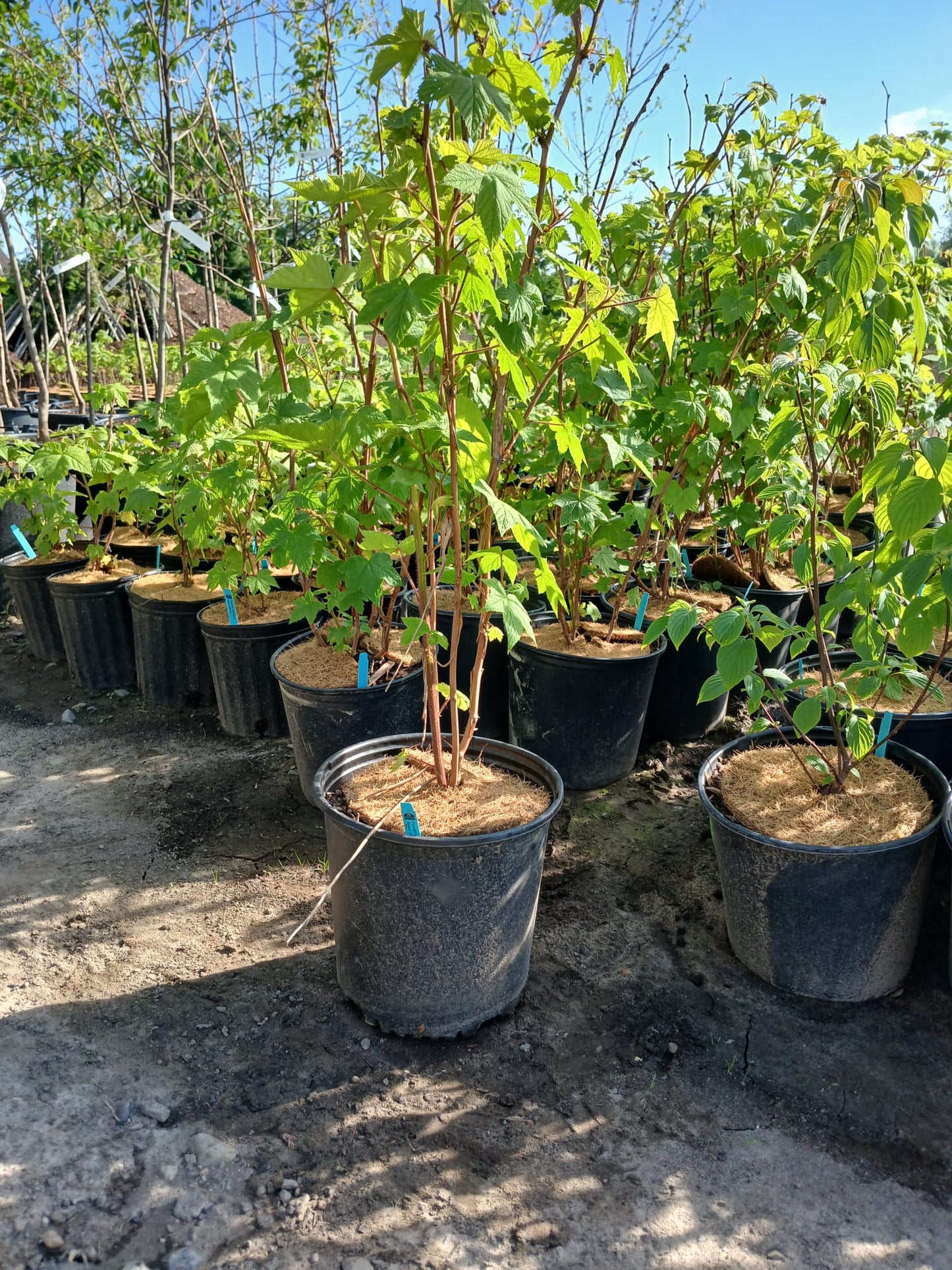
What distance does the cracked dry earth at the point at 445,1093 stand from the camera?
157cm

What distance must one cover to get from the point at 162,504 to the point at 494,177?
9.64 ft

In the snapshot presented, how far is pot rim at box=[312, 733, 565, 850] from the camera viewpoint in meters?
1.87

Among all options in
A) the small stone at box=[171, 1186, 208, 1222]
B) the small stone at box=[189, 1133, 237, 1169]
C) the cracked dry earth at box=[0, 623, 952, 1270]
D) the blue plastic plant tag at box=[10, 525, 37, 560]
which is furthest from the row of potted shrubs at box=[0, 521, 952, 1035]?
the blue plastic plant tag at box=[10, 525, 37, 560]

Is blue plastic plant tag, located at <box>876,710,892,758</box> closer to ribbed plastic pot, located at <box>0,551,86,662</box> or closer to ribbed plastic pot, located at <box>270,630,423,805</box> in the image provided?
ribbed plastic pot, located at <box>270,630,423,805</box>

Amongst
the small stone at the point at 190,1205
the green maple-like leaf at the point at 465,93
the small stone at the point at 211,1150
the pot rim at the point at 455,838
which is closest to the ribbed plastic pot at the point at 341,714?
the pot rim at the point at 455,838

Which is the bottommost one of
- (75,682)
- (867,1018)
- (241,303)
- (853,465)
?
(867,1018)

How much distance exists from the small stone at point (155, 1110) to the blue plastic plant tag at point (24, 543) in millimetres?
2919

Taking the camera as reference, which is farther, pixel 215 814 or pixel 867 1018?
pixel 215 814

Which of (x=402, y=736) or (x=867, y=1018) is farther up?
(x=402, y=736)

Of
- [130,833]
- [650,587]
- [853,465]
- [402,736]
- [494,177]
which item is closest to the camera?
[494,177]

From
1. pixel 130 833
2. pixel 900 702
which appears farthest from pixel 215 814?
pixel 900 702

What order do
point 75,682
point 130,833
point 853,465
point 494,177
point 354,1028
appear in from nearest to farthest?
1. point 494,177
2. point 354,1028
3. point 130,833
4. point 75,682
5. point 853,465

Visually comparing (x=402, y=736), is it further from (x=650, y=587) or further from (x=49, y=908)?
(x=650, y=587)

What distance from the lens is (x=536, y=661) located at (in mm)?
3100
